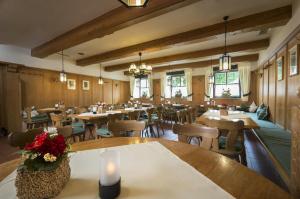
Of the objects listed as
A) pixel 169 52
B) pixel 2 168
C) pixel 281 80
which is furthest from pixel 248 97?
pixel 2 168

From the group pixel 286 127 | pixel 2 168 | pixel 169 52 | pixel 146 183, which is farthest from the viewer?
pixel 169 52

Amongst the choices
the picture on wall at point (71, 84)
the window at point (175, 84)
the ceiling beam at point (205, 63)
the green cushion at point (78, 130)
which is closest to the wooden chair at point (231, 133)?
the green cushion at point (78, 130)

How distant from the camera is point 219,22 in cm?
328

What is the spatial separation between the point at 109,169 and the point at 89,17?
320cm

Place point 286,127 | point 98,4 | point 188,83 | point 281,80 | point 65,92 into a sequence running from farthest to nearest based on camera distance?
point 188,83 < point 65,92 < point 281,80 < point 286,127 < point 98,4

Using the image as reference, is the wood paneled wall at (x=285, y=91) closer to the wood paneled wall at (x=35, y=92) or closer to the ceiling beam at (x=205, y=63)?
the ceiling beam at (x=205, y=63)

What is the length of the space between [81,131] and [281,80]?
4607 millimetres

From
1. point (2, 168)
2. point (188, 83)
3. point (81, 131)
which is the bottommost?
point (81, 131)

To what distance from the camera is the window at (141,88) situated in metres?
9.89

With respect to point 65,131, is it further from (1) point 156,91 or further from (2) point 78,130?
(1) point 156,91

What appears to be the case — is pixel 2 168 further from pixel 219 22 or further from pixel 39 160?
pixel 219 22

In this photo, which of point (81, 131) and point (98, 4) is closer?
point (98, 4)

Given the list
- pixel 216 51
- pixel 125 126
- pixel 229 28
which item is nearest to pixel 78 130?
pixel 125 126

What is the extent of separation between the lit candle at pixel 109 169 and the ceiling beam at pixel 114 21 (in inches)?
Result: 87.0
